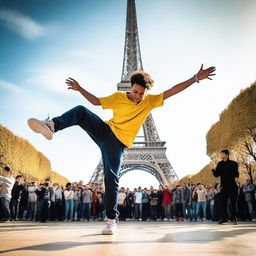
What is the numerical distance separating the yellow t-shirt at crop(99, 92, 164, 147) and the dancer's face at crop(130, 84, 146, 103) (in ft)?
0.22

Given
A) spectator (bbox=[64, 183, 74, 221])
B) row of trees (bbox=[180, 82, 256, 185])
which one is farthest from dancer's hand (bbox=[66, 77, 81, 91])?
row of trees (bbox=[180, 82, 256, 185])

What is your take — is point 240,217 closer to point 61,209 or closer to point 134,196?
point 134,196

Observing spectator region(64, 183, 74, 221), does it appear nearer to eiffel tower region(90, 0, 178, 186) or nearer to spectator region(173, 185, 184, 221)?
spectator region(173, 185, 184, 221)

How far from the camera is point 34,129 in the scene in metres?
3.04

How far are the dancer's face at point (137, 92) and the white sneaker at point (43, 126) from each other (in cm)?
106

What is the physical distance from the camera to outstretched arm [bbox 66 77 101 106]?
141 inches

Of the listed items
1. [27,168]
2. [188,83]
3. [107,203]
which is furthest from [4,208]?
Result: [27,168]

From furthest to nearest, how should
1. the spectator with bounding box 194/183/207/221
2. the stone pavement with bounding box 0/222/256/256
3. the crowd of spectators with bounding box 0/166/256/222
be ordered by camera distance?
the spectator with bounding box 194/183/207/221
the crowd of spectators with bounding box 0/166/256/222
the stone pavement with bounding box 0/222/256/256

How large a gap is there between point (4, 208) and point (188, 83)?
726 cm

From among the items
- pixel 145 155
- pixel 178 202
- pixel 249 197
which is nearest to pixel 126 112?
pixel 249 197

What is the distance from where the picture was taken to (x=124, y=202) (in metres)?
13.8

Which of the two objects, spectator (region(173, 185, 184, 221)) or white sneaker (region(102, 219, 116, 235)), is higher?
spectator (region(173, 185, 184, 221))

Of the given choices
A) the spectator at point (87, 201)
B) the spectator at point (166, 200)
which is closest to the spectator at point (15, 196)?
the spectator at point (87, 201)

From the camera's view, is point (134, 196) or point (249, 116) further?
point (249, 116)
